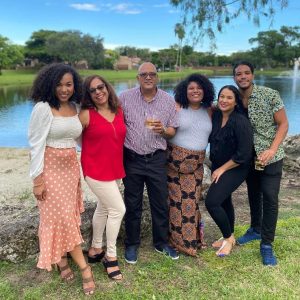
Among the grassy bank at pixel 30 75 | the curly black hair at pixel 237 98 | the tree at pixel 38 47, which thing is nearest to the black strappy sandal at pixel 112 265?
the curly black hair at pixel 237 98

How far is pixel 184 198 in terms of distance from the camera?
392 centimetres

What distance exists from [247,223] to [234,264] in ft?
4.45

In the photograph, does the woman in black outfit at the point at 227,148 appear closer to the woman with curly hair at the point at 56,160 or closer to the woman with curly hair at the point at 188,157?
the woman with curly hair at the point at 188,157

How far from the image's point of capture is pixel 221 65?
97062mm

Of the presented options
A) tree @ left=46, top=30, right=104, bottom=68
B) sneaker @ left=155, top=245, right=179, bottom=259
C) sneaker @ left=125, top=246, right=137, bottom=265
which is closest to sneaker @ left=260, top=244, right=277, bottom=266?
sneaker @ left=155, top=245, right=179, bottom=259

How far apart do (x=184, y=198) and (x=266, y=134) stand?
0.99 meters

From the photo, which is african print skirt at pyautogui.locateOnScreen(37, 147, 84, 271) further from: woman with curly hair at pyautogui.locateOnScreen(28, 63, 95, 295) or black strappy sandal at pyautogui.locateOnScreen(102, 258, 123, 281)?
black strappy sandal at pyautogui.locateOnScreen(102, 258, 123, 281)

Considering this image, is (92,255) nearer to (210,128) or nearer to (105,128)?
(105,128)

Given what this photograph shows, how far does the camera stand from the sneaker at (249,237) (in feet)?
13.9

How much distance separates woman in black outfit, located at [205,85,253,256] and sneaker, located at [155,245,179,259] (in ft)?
1.74

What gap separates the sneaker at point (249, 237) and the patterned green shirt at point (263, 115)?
3.38 ft

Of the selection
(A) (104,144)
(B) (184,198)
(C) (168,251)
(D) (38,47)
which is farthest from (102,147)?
(D) (38,47)

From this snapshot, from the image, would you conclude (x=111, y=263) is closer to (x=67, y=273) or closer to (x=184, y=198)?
(x=67, y=273)

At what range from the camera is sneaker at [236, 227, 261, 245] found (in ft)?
13.9
